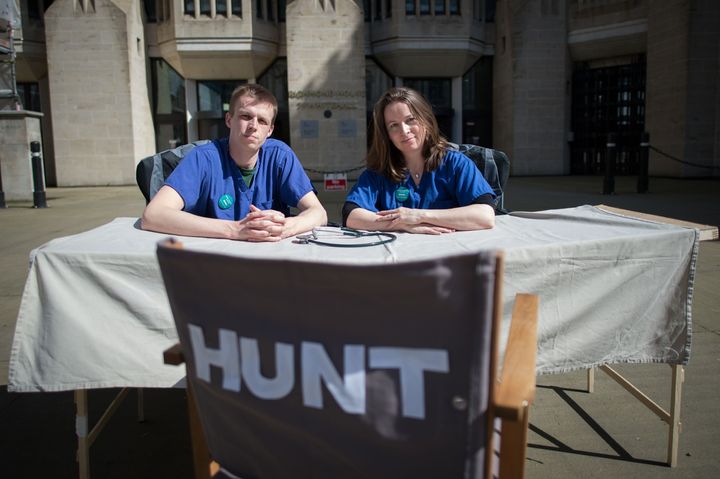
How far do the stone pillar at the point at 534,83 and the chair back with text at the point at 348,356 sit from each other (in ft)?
60.9

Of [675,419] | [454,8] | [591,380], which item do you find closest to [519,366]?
[675,419]

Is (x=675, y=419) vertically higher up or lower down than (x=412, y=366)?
lower down

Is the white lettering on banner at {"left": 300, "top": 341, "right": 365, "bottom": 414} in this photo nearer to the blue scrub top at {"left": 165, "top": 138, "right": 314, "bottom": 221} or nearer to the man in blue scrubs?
the man in blue scrubs

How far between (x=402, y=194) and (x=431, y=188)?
0.44ft

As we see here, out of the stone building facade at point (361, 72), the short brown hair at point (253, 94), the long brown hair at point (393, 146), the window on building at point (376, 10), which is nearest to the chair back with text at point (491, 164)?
the long brown hair at point (393, 146)

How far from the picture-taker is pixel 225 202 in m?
2.57

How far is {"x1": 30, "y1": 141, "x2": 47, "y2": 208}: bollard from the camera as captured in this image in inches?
438

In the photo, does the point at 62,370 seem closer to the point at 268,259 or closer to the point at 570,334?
the point at 268,259

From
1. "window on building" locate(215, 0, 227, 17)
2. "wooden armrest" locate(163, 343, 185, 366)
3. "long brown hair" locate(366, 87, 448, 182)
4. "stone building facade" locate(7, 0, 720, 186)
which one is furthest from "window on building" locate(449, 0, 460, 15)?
"wooden armrest" locate(163, 343, 185, 366)

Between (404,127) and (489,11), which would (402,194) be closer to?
(404,127)

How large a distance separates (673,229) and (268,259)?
5.57 feet

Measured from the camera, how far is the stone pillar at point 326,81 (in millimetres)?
17375

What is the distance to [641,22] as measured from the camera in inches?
667

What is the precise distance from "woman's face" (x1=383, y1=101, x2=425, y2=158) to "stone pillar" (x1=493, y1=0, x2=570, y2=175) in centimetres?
1686
